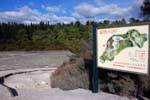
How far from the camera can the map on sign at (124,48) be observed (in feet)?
25.8

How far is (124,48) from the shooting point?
27.8 feet

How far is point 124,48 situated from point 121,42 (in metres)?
0.24

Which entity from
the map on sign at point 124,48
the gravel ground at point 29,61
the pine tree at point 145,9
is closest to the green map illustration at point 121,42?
the map on sign at point 124,48

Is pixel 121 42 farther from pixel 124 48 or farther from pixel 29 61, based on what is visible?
pixel 29 61

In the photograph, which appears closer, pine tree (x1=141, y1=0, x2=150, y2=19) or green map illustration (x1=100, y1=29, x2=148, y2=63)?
green map illustration (x1=100, y1=29, x2=148, y2=63)

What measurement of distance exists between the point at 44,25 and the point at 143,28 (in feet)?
218

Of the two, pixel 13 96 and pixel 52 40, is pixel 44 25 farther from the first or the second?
pixel 13 96

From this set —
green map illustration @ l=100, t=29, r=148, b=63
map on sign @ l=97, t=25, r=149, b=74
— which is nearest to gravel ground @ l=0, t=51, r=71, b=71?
map on sign @ l=97, t=25, r=149, b=74

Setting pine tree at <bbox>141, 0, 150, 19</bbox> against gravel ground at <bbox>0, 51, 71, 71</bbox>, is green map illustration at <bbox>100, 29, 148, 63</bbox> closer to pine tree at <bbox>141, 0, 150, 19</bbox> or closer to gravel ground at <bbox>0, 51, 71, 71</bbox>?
gravel ground at <bbox>0, 51, 71, 71</bbox>

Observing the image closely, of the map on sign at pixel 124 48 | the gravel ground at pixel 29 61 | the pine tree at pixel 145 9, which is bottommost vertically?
the gravel ground at pixel 29 61

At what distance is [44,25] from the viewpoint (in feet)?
240

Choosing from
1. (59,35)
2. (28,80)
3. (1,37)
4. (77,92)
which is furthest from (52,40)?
(77,92)

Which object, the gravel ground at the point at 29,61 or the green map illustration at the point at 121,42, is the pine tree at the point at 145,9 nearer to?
the gravel ground at the point at 29,61

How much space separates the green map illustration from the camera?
7.95 m
